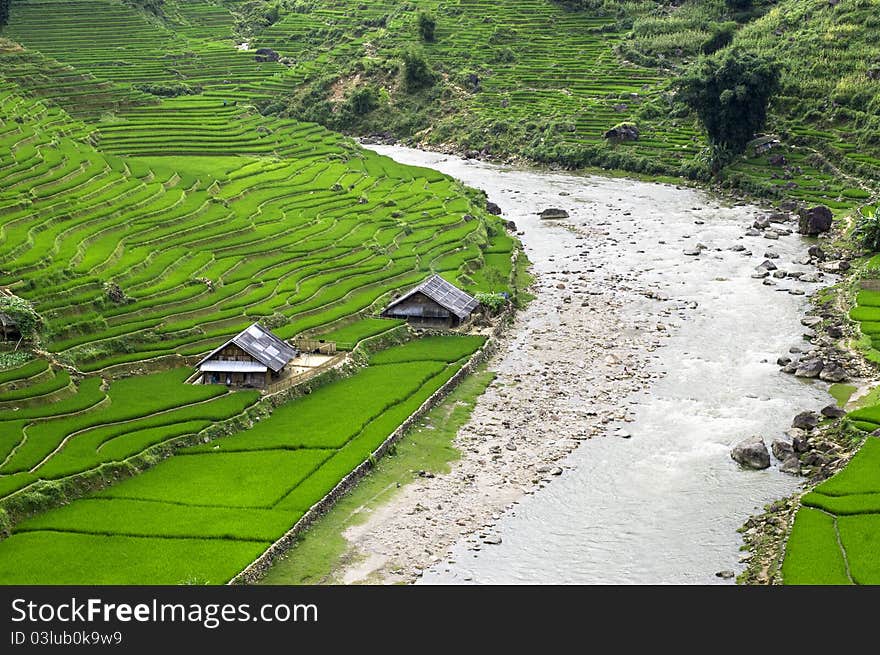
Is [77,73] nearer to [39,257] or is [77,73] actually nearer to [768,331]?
[39,257]

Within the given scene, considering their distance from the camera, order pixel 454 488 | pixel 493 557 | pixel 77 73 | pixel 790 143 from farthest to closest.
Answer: pixel 77 73, pixel 790 143, pixel 454 488, pixel 493 557

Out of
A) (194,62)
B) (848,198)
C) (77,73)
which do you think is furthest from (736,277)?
(194,62)

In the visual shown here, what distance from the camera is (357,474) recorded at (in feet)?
123

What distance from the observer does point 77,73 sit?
8688 centimetres

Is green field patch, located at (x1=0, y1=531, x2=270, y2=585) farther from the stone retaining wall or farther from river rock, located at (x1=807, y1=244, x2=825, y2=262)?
river rock, located at (x1=807, y1=244, x2=825, y2=262)

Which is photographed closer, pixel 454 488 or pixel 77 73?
pixel 454 488

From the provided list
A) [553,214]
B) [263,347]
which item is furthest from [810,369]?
[553,214]

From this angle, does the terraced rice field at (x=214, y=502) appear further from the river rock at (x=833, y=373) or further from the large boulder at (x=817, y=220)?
the large boulder at (x=817, y=220)

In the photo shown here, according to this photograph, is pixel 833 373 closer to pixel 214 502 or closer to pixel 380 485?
pixel 380 485

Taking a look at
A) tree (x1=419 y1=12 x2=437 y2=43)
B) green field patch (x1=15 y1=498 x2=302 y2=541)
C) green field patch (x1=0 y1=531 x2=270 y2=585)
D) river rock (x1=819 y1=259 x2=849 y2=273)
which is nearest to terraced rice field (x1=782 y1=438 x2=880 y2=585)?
green field patch (x1=15 y1=498 x2=302 y2=541)

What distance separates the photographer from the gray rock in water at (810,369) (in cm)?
4616

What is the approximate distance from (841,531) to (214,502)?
17687 millimetres

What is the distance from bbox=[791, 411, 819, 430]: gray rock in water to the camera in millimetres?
41250

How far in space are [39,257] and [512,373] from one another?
811 inches
